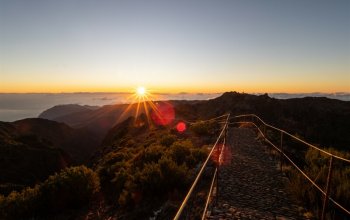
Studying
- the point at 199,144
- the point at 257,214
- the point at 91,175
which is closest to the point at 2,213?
the point at 91,175

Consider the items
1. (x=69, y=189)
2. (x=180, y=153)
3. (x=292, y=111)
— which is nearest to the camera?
(x=69, y=189)

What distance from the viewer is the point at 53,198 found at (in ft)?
37.1

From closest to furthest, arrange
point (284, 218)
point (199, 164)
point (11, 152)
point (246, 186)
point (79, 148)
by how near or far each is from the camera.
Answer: point (284, 218) < point (246, 186) < point (199, 164) < point (11, 152) < point (79, 148)

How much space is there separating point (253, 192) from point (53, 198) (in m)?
7.10

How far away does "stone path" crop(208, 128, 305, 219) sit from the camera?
684cm

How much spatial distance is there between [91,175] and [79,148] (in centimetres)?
10528

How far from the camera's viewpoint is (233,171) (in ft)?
34.8

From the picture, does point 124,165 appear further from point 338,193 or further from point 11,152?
point 11,152

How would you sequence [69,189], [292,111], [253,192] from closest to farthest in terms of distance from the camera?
[253,192], [69,189], [292,111]

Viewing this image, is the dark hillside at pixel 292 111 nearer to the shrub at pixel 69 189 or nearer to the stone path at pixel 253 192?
the stone path at pixel 253 192


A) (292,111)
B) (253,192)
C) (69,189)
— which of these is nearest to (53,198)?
(69,189)

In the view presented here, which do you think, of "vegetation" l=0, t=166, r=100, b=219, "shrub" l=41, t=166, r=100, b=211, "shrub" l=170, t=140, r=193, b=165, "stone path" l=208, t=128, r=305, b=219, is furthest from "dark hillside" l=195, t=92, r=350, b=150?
"vegetation" l=0, t=166, r=100, b=219

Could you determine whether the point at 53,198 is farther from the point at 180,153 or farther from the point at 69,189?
the point at 180,153

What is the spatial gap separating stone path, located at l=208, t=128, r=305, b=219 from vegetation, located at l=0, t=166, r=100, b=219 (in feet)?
17.4
